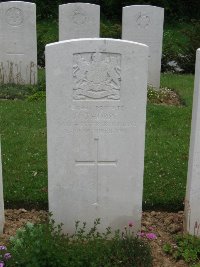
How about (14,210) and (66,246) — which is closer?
(66,246)

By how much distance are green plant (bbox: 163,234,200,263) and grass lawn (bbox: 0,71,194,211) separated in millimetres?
785

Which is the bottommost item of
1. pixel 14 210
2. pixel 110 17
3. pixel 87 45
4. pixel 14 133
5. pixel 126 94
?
pixel 14 210

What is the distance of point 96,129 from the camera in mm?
4020

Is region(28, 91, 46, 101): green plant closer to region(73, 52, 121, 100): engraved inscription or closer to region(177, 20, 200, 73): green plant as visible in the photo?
region(73, 52, 121, 100): engraved inscription

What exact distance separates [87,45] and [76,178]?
1.18 meters

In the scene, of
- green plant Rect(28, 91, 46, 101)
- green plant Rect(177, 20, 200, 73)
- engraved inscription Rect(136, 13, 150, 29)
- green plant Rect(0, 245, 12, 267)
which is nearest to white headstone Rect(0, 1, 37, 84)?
green plant Rect(28, 91, 46, 101)

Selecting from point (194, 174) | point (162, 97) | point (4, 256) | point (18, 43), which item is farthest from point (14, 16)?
point (4, 256)

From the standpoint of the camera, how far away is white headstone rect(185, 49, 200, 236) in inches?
156

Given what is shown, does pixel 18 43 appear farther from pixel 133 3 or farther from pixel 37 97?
pixel 133 3

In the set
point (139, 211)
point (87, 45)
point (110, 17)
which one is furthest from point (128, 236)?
point (110, 17)

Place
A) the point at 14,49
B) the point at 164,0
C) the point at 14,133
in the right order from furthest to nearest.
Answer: the point at 164,0 < the point at 14,49 < the point at 14,133

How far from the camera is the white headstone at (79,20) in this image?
10656 mm

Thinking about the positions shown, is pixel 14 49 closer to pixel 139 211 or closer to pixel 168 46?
pixel 168 46

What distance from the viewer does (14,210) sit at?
489 centimetres
